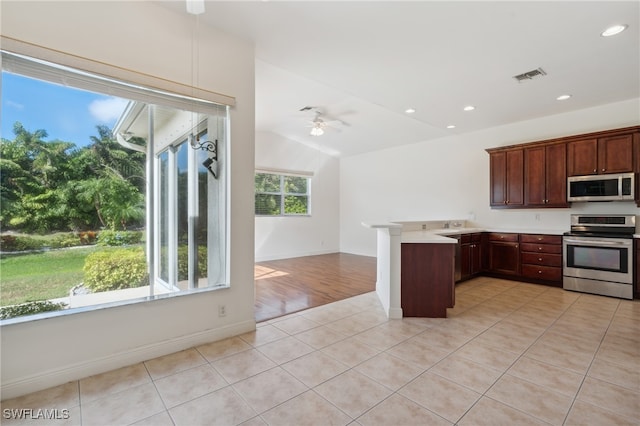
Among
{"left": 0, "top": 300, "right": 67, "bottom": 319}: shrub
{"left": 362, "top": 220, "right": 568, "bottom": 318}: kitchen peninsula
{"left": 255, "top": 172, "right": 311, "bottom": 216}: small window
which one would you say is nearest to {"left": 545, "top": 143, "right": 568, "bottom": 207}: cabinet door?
{"left": 362, "top": 220, "right": 568, "bottom": 318}: kitchen peninsula

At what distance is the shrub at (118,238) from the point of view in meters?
2.45

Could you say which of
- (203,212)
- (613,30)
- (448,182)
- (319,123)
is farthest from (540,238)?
(203,212)

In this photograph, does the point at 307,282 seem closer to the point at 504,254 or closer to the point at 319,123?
the point at 319,123

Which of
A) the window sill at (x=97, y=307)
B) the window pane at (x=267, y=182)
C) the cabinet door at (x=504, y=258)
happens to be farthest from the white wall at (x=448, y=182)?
the window sill at (x=97, y=307)

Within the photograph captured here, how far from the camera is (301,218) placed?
7.98 m

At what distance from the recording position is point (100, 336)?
7.22ft

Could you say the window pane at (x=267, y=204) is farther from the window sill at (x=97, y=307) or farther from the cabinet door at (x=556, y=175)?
the cabinet door at (x=556, y=175)

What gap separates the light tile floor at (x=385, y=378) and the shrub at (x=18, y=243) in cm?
99

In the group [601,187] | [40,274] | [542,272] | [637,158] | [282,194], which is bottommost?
[542,272]

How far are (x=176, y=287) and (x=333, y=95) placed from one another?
12.4 feet

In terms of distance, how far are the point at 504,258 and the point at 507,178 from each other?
4.63ft

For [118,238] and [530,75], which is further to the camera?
[530,75]

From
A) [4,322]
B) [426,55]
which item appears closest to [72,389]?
[4,322]

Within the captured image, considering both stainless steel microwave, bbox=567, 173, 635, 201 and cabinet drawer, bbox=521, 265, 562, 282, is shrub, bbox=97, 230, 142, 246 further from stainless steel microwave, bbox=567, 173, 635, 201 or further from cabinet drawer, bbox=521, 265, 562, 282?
stainless steel microwave, bbox=567, 173, 635, 201
